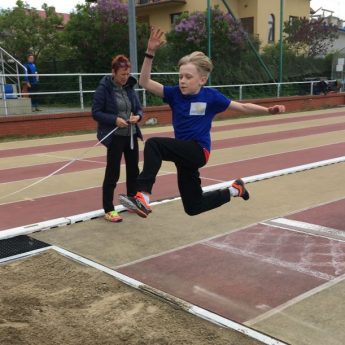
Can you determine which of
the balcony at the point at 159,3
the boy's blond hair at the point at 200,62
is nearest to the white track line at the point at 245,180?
the boy's blond hair at the point at 200,62

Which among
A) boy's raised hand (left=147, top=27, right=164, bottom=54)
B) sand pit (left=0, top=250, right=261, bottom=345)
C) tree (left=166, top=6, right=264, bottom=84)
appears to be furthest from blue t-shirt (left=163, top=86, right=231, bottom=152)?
tree (left=166, top=6, right=264, bottom=84)

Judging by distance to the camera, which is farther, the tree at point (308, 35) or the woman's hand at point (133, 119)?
the tree at point (308, 35)

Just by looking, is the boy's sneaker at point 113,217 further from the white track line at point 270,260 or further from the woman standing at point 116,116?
the white track line at point 270,260

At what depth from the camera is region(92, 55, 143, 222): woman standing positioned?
18.3 ft

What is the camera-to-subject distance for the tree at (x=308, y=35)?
3266cm

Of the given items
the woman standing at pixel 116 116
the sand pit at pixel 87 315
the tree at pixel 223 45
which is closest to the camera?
the sand pit at pixel 87 315

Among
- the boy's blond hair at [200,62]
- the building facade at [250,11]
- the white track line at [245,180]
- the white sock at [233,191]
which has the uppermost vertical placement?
the building facade at [250,11]

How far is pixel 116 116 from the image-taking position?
5.61m

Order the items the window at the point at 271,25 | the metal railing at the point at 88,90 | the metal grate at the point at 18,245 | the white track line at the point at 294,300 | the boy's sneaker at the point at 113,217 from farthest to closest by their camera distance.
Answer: the window at the point at 271,25, the metal railing at the point at 88,90, the boy's sneaker at the point at 113,217, the metal grate at the point at 18,245, the white track line at the point at 294,300

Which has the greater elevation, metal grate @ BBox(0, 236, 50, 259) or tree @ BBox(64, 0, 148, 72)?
tree @ BBox(64, 0, 148, 72)

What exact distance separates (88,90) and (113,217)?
44.1 feet

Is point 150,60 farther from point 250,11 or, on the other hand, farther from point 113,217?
point 250,11

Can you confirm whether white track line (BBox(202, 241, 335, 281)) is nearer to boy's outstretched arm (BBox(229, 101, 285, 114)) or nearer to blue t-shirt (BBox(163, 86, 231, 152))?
blue t-shirt (BBox(163, 86, 231, 152))

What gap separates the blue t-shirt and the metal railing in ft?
37.6
